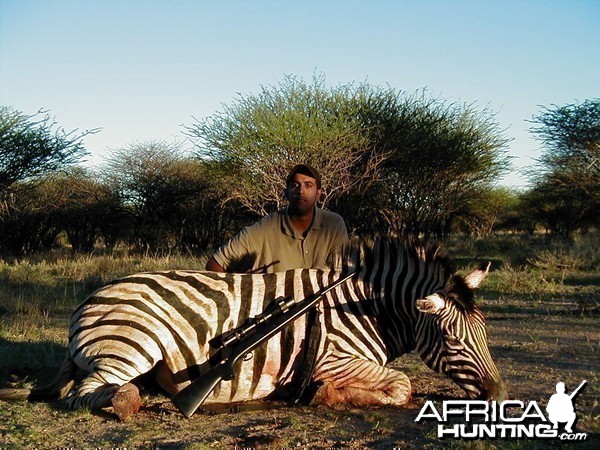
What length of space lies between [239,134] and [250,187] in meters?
1.46

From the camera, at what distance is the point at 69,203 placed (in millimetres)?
25109

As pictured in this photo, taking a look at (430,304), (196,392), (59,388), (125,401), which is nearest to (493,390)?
(430,304)

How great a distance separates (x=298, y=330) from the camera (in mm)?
3973

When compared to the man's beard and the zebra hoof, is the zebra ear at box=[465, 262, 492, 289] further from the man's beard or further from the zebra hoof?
the zebra hoof

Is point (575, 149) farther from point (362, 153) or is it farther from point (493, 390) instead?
point (493, 390)

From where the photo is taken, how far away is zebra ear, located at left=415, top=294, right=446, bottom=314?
3.57m

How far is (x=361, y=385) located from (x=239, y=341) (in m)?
0.78

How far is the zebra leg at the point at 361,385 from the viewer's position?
3.77m

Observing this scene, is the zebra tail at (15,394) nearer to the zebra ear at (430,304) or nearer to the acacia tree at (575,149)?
the zebra ear at (430,304)

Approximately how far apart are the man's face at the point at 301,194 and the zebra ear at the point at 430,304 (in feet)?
4.73

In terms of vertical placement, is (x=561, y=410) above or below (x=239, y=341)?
below

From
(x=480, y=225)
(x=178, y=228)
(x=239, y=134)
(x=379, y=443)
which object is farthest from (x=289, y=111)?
(x=480, y=225)

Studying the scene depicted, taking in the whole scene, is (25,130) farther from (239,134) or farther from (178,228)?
(178,228)

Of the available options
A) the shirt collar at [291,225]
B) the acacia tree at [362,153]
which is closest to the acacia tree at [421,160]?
the acacia tree at [362,153]
